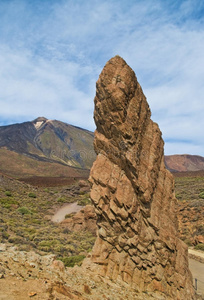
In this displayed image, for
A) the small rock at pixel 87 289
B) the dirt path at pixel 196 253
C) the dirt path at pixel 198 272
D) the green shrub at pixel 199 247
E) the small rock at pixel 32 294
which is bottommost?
the dirt path at pixel 198 272

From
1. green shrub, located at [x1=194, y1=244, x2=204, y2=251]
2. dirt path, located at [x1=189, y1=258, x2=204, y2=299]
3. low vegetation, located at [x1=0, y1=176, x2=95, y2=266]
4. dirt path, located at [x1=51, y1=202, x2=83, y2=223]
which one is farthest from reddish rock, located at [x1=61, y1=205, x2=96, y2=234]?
green shrub, located at [x1=194, y1=244, x2=204, y2=251]

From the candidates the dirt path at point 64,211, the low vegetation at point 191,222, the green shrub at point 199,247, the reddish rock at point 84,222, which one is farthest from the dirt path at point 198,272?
the dirt path at point 64,211

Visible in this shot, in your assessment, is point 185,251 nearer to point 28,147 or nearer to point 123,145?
point 123,145

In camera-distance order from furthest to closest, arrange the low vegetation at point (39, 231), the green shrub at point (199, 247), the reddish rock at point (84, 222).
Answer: the reddish rock at point (84, 222)
the green shrub at point (199, 247)
the low vegetation at point (39, 231)

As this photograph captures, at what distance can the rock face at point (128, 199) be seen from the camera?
10.4m

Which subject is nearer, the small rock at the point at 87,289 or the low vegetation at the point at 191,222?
the small rock at the point at 87,289

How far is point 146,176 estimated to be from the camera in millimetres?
10844

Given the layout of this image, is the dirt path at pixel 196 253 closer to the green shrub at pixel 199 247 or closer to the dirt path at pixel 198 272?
the green shrub at pixel 199 247

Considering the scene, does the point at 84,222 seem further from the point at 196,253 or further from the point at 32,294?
the point at 32,294

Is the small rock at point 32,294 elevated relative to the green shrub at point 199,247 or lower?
elevated

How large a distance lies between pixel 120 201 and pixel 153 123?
15.3 ft

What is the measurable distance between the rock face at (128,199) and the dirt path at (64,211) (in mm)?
23222

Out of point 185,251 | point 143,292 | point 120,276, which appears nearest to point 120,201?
point 120,276

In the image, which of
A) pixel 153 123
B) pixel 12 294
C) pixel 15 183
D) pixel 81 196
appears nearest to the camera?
pixel 12 294
